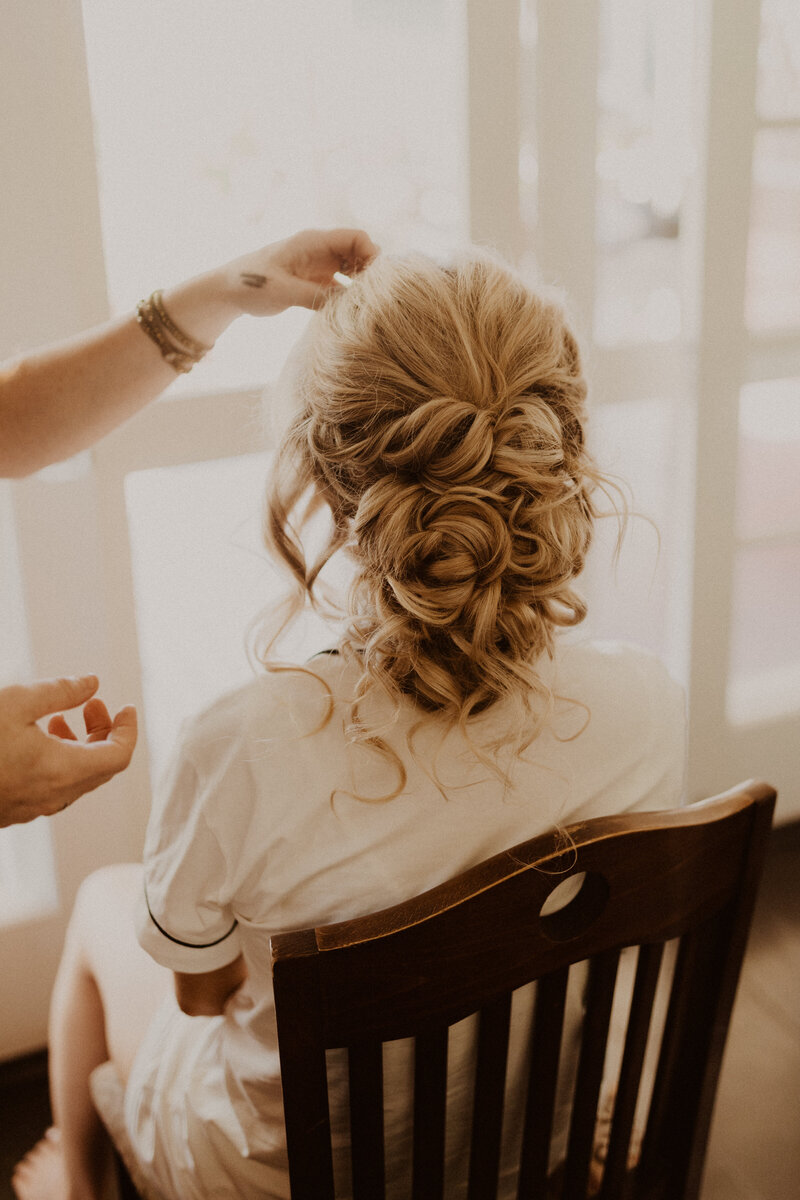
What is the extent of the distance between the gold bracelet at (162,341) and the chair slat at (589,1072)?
0.77 m

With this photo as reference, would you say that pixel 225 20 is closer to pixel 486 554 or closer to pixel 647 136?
pixel 647 136

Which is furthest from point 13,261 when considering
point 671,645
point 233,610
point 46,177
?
point 671,645

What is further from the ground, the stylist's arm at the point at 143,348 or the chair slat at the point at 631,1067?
the stylist's arm at the point at 143,348

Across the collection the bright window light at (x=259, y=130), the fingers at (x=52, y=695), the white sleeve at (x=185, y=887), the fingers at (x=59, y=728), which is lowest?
the white sleeve at (x=185, y=887)

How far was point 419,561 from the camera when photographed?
765 mm

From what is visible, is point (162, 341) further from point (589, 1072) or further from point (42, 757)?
point (589, 1072)

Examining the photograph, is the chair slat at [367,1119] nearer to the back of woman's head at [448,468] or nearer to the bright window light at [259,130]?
the back of woman's head at [448,468]

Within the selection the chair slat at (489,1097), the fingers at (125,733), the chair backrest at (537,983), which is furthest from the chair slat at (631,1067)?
the fingers at (125,733)

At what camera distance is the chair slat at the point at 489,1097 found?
2.33ft

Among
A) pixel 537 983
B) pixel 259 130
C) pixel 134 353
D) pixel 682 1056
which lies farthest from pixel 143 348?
pixel 682 1056

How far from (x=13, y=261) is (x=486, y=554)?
2.63 ft

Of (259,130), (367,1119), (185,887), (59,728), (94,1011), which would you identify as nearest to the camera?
(367,1119)

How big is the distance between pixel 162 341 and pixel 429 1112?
2.71 feet

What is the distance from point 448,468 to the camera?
29.5 inches
